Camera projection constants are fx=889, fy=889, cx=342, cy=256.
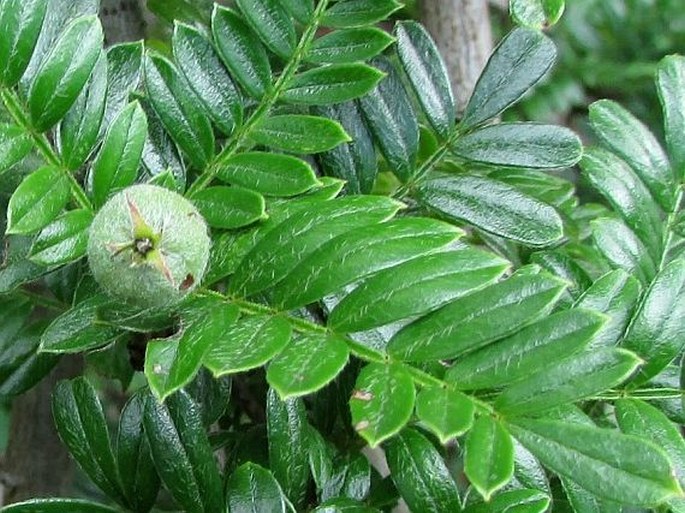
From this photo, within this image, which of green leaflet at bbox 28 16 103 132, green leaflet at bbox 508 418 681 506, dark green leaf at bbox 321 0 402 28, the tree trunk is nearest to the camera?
green leaflet at bbox 508 418 681 506

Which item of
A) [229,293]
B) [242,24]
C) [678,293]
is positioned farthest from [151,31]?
[678,293]

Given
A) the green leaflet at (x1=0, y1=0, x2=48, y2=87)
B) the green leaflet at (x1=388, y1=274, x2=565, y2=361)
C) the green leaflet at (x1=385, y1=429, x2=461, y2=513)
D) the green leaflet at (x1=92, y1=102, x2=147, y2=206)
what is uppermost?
the green leaflet at (x1=0, y1=0, x2=48, y2=87)

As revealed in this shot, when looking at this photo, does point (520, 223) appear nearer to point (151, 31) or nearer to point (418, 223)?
point (418, 223)

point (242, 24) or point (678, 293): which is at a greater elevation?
point (242, 24)

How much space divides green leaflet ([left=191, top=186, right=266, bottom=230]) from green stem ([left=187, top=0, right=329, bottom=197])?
0.10 feet

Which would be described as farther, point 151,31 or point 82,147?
point 151,31

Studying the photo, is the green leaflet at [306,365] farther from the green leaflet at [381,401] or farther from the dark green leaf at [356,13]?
the dark green leaf at [356,13]

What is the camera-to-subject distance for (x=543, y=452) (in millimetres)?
446

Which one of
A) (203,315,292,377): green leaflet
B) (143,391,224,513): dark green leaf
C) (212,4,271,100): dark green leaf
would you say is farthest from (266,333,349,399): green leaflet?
(212,4,271,100): dark green leaf

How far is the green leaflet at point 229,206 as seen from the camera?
54 centimetres

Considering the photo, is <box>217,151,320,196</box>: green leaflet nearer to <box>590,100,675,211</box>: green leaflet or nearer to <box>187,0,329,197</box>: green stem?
<box>187,0,329,197</box>: green stem

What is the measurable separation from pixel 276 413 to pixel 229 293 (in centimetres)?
8

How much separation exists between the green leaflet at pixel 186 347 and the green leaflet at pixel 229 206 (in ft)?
0.19

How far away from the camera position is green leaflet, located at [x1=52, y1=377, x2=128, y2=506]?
0.57 meters
